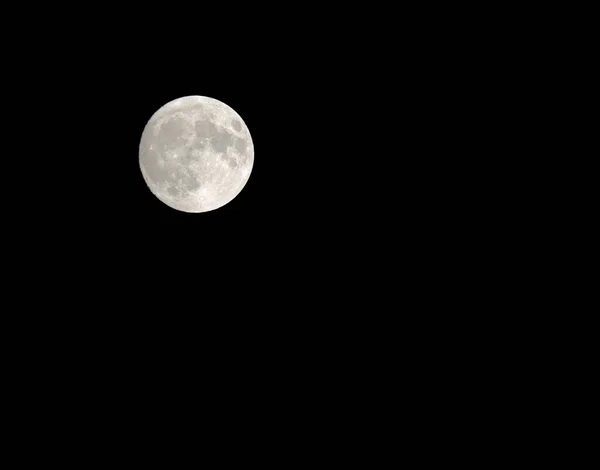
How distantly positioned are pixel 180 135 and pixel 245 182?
3.23 feet

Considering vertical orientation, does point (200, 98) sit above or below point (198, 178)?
above

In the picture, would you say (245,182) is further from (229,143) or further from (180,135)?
(180,135)

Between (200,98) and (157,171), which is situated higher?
(200,98)

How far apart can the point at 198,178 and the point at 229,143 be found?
1.75 ft

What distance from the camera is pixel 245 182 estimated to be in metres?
6.05

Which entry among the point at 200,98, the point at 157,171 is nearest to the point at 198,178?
the point at 157,171

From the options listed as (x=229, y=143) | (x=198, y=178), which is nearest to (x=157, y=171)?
(x=198, y=178)

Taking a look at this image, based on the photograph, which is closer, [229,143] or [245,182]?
[229,143]

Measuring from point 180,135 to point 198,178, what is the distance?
0.50 m

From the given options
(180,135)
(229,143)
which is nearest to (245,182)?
(229,143)

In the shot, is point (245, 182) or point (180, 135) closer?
point (180, 135)

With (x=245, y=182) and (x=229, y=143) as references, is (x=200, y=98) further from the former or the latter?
(x=245, y=182)

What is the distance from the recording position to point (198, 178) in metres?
5.54

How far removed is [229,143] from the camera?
18.5 feet
